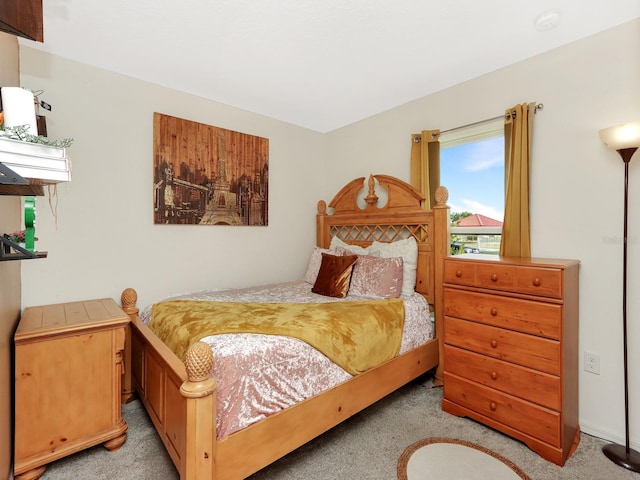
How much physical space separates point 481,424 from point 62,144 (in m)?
2.69

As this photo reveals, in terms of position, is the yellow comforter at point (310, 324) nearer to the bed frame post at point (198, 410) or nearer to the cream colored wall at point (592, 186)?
the bed frame post at point (198, 410)

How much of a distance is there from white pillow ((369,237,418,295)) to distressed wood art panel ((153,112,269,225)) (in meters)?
1.36

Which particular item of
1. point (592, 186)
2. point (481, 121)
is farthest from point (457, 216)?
point (592, 186)

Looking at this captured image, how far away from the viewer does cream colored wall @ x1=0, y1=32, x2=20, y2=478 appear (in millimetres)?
1422

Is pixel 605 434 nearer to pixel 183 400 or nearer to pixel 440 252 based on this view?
pixel 440 252

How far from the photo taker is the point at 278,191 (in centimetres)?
361

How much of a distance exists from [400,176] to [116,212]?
2578 millimetres

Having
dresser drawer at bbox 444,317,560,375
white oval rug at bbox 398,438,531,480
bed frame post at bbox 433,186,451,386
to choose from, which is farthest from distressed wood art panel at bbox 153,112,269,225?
white oval rug at bbox 398,438,531,480

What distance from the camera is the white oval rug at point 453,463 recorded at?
168 cm

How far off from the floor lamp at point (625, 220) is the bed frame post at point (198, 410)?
7.24 feet

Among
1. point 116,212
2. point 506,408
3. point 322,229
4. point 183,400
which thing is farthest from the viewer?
point 322,229

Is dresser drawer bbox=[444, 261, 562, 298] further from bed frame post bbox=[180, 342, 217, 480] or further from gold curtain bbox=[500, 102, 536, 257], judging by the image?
bed frame post bbox=[180, 342, 217, 480]

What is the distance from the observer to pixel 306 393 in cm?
171

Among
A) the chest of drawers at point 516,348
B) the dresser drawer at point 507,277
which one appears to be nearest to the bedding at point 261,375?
the chest of drawers at point 516,348
